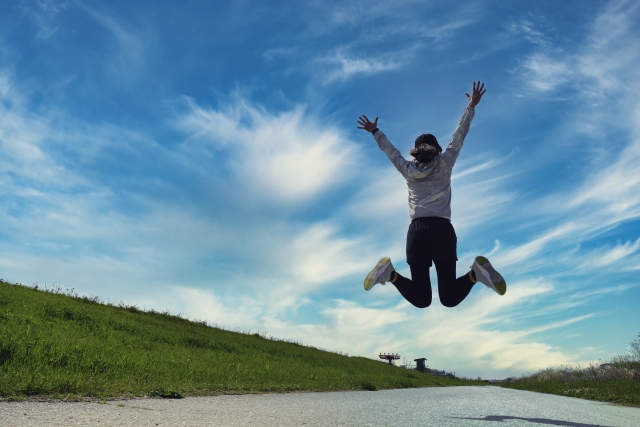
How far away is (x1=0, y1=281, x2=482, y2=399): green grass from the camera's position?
7.27m

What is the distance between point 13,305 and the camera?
16.2 meters

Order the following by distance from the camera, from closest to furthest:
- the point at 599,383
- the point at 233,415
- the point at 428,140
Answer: the point at 233,415, the point at 428,140, the point at 599,383

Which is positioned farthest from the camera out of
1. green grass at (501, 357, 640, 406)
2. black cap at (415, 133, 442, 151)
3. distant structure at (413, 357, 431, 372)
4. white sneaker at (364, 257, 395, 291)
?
distant structure at (413, 357, 431, 372)

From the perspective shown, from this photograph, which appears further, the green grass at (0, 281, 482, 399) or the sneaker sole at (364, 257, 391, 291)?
the green grass at (0, 281, 482, 399)

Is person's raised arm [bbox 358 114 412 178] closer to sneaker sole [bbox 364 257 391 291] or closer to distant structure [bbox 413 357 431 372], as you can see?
sneaker sole [bbox 364 257 391 291]

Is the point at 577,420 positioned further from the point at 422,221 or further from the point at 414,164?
the point at 414,164

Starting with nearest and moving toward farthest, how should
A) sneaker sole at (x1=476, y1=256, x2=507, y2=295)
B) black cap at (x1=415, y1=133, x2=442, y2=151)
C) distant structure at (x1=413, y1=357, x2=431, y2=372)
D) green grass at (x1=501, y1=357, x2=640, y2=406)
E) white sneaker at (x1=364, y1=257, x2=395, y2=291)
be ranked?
1. sneaker sole at (x1=476, y1=256, x2=507, y2=295)
2. black cap at (x1=415, y1=133, x2=442, y2=151)
3. white sneaker at (x1=364, y1=257, x2=395, y2=291)
4. green grass at (x1=501, y1=357, x2=640, y2=406)
5. distant structure at (x1=413, y1=357, x2=431, y2=372)

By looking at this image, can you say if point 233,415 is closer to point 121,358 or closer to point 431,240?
point 431,240

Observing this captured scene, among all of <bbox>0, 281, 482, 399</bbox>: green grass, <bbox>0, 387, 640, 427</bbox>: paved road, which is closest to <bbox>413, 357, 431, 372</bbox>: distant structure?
<bbox>0, 281, 482, 399</bbox>: green grass

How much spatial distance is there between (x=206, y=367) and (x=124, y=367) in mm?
2507

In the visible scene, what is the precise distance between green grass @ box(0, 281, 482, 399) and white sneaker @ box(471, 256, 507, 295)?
4.92m

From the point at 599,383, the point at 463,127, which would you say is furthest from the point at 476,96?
the point at 599,383

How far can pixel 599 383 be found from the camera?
18.4 metres

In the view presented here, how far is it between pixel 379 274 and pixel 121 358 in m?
7.79
